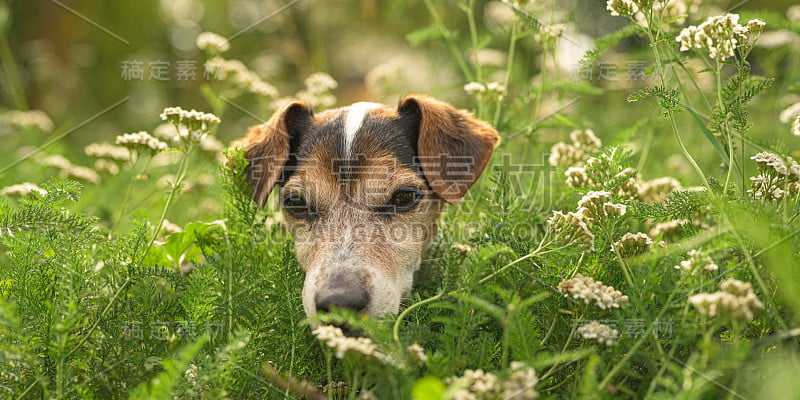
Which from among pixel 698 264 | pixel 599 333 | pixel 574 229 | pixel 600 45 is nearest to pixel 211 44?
pixel 600 45

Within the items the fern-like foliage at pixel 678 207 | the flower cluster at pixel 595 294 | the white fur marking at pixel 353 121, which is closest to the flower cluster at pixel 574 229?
the flower cluster at pixel 595 294

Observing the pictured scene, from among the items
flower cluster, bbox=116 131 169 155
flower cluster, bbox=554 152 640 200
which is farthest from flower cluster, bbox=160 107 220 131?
flower cluster, bbox=554 152 640 200

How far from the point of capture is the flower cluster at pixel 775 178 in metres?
2.41

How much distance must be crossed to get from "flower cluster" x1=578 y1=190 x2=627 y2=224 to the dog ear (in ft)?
6.37

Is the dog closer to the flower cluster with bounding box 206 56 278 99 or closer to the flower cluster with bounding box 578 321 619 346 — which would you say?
the flower cluster with bounding box 578 321 619 346

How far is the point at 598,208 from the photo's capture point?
246 centimetres

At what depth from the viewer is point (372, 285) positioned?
278cm

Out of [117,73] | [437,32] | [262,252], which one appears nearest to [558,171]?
[437,32]

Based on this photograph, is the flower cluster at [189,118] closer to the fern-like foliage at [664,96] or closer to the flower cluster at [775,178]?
the fern-like foliage at [664,96]

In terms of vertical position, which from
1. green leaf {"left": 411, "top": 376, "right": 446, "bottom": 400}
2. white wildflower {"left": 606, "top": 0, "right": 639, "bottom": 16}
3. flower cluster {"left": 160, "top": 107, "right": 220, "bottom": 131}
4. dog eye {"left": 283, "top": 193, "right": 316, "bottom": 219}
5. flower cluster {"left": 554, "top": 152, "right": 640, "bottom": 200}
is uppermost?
white wildflower {"left": 606, "top": 0, "right": 639, "bottom": 16}

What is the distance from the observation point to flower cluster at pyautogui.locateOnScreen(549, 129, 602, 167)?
4035mm

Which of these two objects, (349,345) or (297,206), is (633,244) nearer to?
(349,345)

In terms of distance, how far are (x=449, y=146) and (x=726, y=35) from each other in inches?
64.5

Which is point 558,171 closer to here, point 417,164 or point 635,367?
point 417,164
